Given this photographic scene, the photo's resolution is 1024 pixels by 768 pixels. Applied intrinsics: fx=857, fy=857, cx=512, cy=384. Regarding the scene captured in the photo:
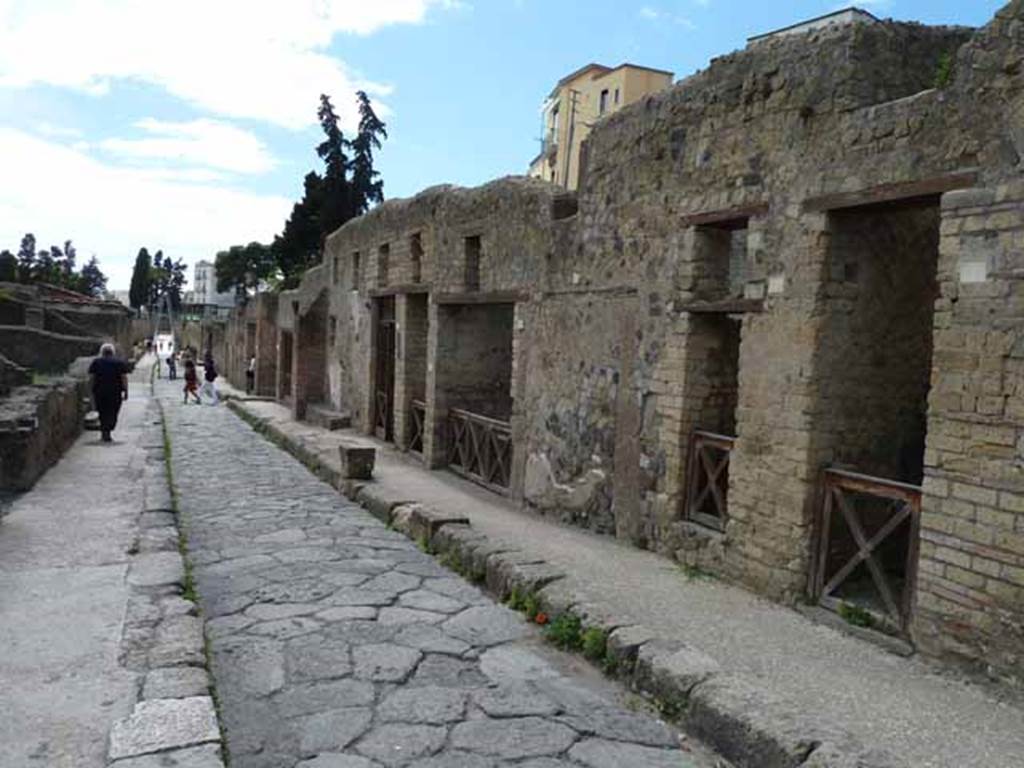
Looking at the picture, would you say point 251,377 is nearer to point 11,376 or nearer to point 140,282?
point 11,376

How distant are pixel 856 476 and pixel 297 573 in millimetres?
4148

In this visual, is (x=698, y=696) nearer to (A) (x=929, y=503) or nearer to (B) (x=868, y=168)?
(A) (x=929, y=503)

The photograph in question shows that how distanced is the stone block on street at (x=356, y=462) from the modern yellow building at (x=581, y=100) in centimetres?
3075

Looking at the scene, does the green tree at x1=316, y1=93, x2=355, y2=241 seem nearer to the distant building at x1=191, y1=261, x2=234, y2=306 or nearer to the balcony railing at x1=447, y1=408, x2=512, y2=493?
the balcony railing at x1=447, y1=408, x2=512, y2=493

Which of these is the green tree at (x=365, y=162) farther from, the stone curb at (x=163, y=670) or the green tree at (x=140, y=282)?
the green tree at (x=140, y=282)

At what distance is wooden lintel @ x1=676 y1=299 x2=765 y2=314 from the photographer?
20.6 feet

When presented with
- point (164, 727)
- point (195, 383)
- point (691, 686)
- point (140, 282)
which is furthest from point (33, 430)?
point (140, 282)

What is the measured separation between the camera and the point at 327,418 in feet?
56.3

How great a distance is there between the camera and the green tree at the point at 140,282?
86938 millimetres

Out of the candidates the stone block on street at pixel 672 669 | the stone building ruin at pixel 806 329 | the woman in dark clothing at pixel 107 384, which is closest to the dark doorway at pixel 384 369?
the woman in dark clothing at pixel 107 384

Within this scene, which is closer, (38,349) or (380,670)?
(380,670)

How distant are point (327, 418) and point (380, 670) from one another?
42.0 ft

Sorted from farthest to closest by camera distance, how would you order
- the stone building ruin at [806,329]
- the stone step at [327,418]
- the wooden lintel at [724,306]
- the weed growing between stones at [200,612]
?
the stone step at [327,418]
the wooden lintel at [724,306]
the stone building ruin at [806,329]
the weed growing between stones at [200,612]

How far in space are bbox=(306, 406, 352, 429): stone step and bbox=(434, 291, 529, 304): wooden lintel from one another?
5.19 m
